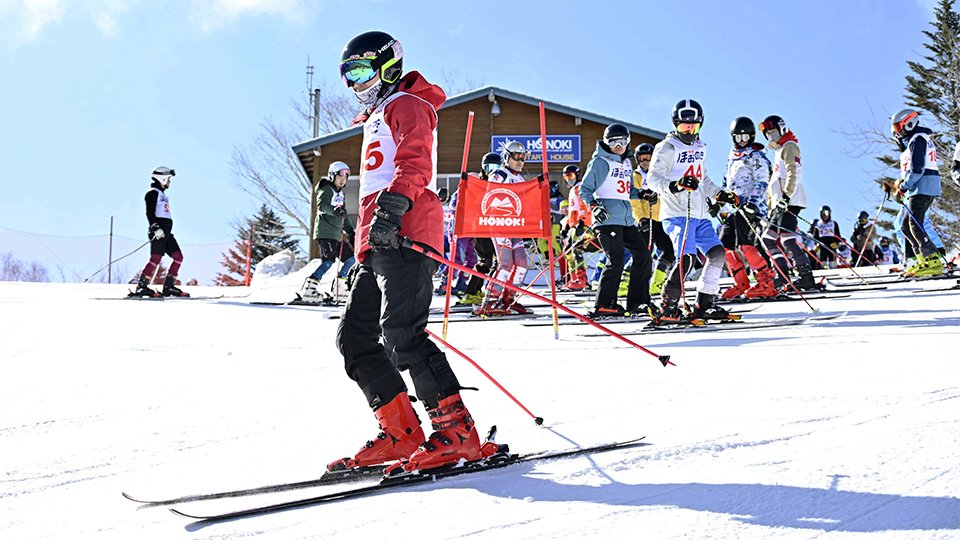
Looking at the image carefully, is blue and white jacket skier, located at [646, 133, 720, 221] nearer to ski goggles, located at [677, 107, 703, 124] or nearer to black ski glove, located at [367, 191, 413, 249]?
ski goggles, located at [677, 107, 703, 124]

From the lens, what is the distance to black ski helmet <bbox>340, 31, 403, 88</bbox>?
330cm

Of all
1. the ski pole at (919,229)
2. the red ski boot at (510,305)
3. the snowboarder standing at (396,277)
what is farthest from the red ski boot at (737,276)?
the snowboarder standing at (396,277)

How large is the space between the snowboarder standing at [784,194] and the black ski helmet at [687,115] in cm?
311

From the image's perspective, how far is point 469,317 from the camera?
934cm

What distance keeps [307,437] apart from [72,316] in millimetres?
7097

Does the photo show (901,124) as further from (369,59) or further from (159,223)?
(159,223)

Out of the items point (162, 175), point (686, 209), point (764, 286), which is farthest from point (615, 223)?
point (162, 175)

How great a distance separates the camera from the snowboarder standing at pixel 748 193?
9180 mm

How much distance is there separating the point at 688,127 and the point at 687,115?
11cm

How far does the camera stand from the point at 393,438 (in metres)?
3.19

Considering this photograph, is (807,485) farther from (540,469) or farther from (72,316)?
(72,316)

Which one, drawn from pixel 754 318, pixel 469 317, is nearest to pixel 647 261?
pixel 754 318

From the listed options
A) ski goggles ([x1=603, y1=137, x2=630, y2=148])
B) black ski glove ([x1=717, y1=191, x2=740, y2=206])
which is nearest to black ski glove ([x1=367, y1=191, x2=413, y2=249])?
black ski glove ([x1=717, y1=191, x2=740, y2=206])

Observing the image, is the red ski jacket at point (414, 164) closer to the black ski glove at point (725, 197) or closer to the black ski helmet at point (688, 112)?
the black ski helmet at point (688, 112)
